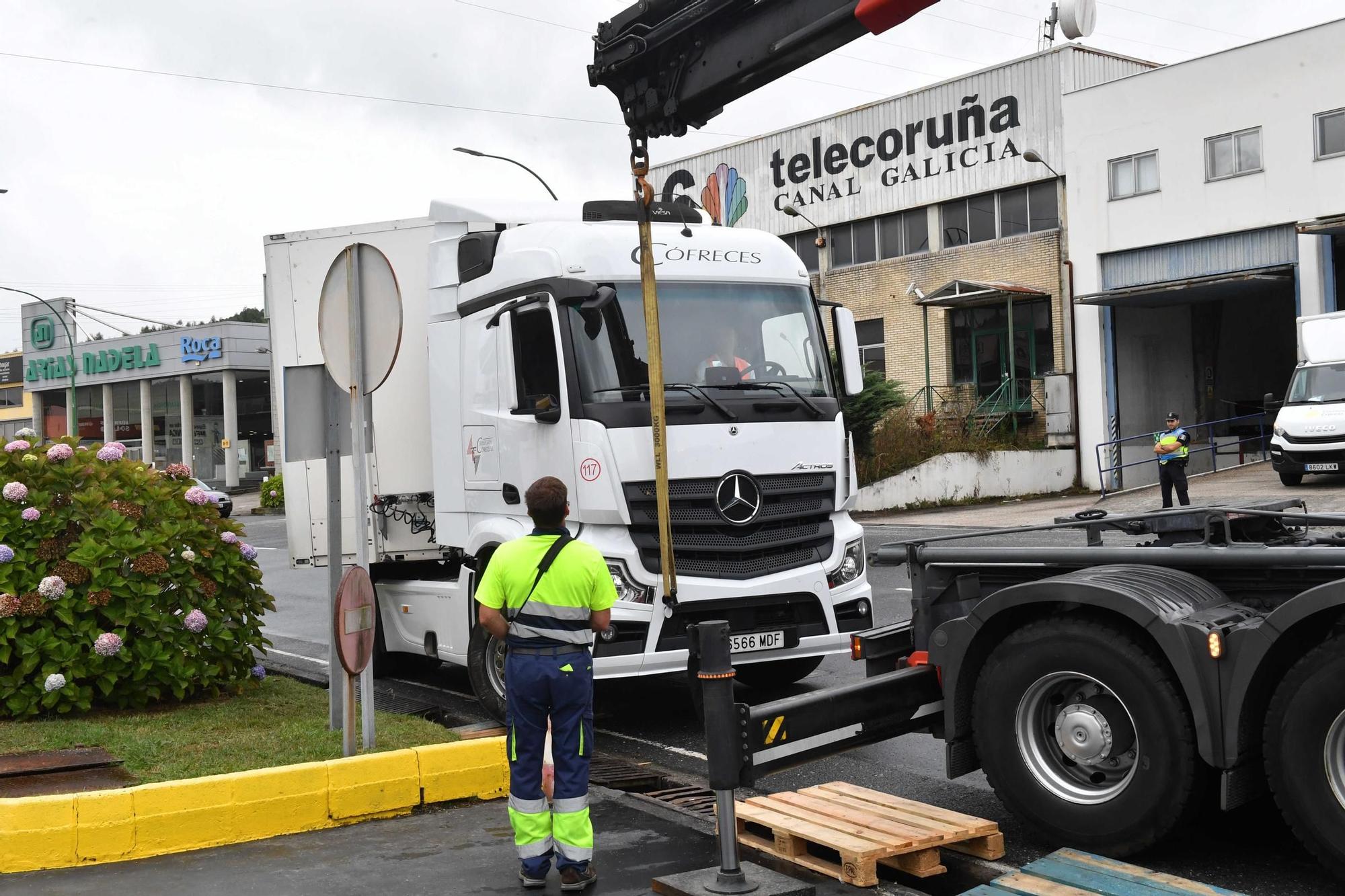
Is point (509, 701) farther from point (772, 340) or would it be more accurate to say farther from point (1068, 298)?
point (1068, 298)

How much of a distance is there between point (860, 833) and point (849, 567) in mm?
3083

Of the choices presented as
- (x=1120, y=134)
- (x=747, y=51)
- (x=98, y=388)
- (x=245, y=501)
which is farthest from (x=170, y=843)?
(x=98, y=388)

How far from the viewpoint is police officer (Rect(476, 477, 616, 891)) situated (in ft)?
17.7

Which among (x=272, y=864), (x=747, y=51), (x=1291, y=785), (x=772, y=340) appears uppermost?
(x=747, y=51)

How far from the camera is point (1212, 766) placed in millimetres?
4914

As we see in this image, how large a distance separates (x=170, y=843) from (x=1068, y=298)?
28.8 m

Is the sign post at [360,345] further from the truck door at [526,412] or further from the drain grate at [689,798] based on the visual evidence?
the drain grate at [689,798]

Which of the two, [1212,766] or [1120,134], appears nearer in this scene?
[1212,766]

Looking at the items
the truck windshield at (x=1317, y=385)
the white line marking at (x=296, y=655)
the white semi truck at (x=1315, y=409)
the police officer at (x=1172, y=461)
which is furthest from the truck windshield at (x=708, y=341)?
the truck windshield at (x=1317, y=385)

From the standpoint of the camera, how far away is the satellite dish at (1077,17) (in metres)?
29.9

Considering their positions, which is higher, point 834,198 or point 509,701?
point 834,198

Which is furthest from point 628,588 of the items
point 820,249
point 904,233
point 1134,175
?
point 820,249

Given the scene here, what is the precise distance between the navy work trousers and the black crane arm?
156 inches

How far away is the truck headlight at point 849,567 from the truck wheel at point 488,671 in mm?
Answer: 2185
